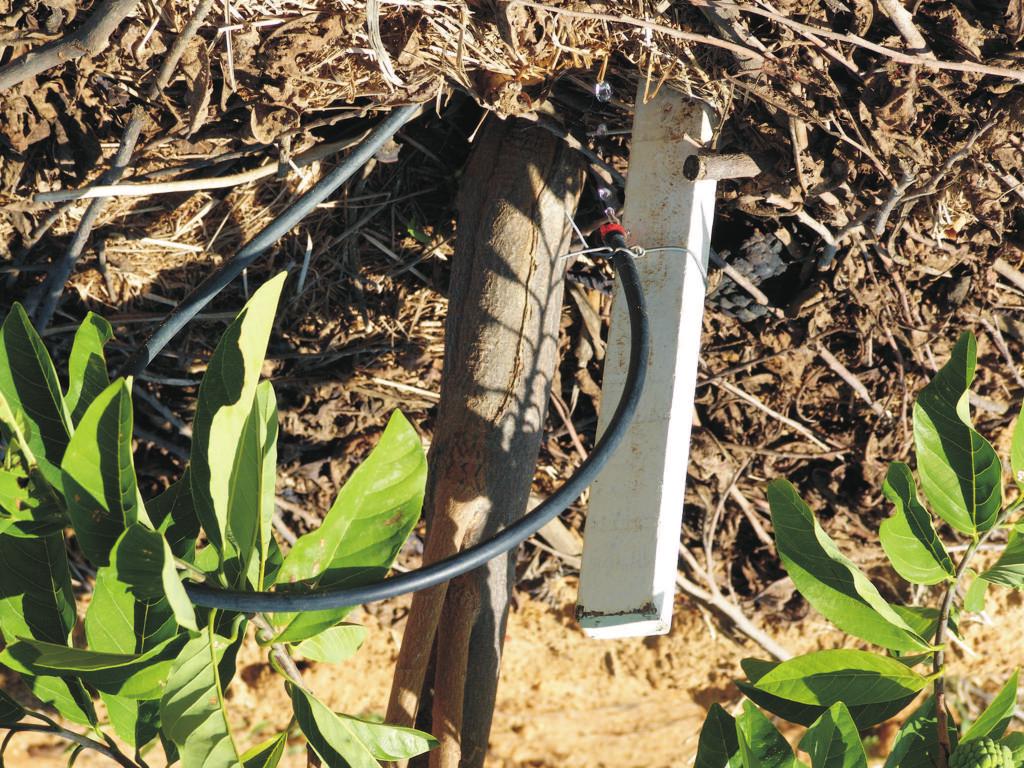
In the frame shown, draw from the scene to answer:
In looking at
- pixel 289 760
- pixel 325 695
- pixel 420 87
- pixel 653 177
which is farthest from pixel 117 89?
pixel 289 760

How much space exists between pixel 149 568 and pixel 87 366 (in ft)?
0.51

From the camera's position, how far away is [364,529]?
589 millimetres

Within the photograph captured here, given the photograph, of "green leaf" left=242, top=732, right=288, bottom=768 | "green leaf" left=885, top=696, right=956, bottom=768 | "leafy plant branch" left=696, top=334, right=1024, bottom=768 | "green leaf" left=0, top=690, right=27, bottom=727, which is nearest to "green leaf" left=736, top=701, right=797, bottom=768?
"leafy plant branch" left=696, top=334, right=1024, bottom=768

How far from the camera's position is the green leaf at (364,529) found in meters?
0.58

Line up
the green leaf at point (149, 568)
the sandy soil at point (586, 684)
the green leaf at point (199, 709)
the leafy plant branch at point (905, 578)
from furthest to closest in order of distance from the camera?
the sandy soil at point (586, 684) < the leafy plant branch at point (905, 578) < the green leaf at point (199, 709) < the green leaf at point (149, 568)

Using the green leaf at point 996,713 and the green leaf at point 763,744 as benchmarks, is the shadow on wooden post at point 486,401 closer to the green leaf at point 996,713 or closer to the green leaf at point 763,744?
the green leaf at point 763,744

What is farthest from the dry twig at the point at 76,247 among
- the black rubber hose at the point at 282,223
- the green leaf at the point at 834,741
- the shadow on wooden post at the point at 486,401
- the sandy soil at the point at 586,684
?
the green leaf at the point at 834,741

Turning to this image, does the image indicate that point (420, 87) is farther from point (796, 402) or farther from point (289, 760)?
point (289, 760)

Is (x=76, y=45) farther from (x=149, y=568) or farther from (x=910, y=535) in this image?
(x=910, y=535)

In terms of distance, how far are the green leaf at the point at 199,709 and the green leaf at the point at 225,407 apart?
0.24ft

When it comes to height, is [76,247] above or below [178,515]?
above

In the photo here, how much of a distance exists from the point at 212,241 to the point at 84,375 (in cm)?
47

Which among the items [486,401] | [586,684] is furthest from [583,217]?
[586,684]

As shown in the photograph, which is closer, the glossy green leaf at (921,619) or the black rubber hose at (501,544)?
the black rubber hose at (501,544)
